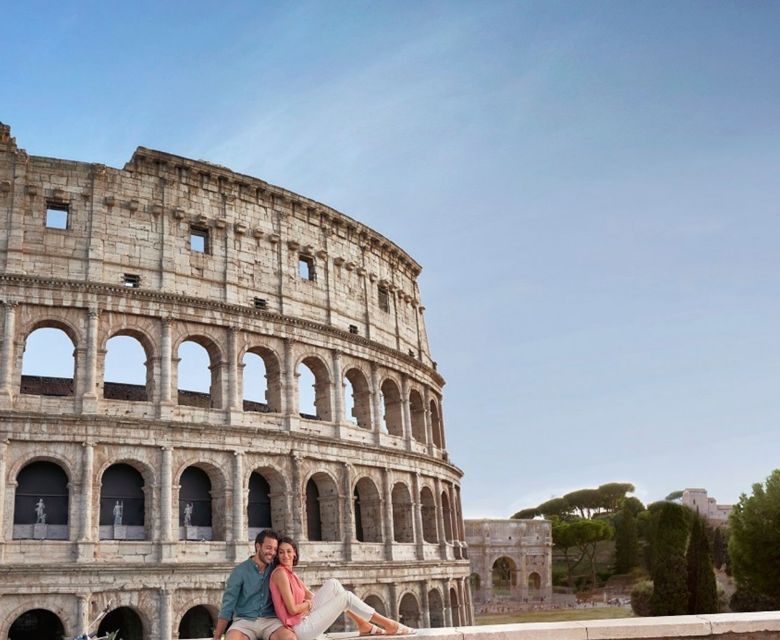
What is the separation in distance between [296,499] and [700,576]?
17597mm

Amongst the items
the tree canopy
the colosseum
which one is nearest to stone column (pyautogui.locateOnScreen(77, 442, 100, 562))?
the colosseum

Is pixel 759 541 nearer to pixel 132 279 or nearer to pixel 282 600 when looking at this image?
pixel 132 279

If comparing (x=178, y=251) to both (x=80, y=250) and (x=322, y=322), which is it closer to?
(x=80, y=250)

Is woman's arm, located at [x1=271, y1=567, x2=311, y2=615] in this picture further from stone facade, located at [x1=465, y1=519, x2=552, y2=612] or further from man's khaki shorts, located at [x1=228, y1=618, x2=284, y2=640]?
stone facade, located at [x1=465, y1=519, x2=552, y2=612]

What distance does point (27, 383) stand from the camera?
2489cm

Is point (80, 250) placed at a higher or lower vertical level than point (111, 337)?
higher

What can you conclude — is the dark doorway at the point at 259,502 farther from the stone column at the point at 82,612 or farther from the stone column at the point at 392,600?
the stone column at the point at 82,612

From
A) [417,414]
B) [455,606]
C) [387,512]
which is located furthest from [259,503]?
[455,606]

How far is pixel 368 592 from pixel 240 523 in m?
5.35

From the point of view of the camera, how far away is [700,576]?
33.2m

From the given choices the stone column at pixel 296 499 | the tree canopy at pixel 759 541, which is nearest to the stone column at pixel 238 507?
the stone column at pixel 296 499

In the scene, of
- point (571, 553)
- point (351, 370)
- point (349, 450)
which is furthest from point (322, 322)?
point (571, 553)

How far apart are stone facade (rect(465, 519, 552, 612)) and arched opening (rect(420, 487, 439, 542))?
84.5ft

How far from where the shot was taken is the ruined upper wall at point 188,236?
23.3 meters
